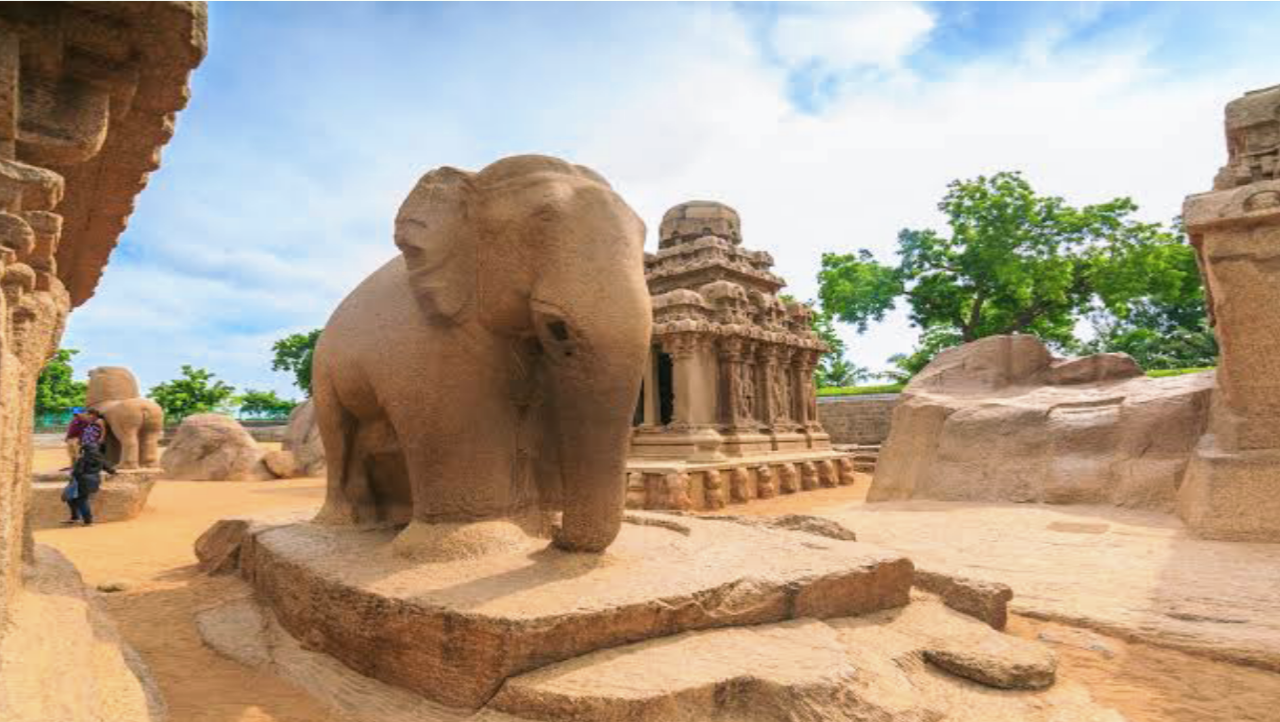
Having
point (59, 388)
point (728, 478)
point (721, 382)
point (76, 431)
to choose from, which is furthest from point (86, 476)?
point (59, 388)

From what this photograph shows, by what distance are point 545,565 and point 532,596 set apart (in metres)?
0.35

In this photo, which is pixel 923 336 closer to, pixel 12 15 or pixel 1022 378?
pixel 1022 378

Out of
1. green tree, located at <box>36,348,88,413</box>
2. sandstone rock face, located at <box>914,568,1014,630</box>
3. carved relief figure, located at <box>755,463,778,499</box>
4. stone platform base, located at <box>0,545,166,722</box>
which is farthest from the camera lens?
green tree, located at <box>36,348,88,413</box>

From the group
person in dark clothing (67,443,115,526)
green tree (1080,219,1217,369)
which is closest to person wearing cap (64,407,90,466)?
person in dark clothing (67,443,115,526)

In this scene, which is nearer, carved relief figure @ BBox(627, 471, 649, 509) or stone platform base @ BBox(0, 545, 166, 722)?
stone platform base @ BBox(0, 545, 166, 722)

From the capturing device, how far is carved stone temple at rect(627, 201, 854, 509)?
1006 cm

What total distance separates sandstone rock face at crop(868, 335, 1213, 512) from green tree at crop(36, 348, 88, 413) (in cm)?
3916

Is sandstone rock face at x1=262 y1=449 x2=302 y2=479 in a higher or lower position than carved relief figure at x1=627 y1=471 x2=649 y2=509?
higher

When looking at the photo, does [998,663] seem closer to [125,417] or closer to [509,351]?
[509,351]

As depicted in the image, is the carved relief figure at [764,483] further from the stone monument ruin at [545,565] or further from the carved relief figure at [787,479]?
the stone monument ruin at [545,565]

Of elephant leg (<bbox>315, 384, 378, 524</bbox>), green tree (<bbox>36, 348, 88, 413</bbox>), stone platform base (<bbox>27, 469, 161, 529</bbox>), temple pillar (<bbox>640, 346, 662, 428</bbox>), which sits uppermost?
green tree (<bbox>36, 348, 88, 413</bbox>)

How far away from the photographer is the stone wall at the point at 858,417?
1873 centimetres

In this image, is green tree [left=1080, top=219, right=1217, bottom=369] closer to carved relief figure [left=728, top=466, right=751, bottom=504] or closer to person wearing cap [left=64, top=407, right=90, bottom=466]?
carved relief figure [left=728, top=466, right=751, bottom=504]

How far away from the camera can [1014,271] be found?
19938 millimetres
